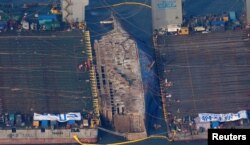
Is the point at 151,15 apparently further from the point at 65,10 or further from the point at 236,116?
the point at 236,116

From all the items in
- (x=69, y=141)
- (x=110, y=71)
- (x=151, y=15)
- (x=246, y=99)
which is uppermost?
(x=151, y=15)

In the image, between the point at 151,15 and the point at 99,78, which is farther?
the point at 151,15

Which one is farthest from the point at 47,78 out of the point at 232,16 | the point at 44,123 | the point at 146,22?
the point at 232,16

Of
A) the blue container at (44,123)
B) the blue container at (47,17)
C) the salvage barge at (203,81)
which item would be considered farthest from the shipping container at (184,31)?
the blue container at (44,123)

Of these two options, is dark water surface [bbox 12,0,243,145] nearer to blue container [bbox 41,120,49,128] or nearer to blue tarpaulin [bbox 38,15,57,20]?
blue tarpaulin [bbox 38,15,57,20]

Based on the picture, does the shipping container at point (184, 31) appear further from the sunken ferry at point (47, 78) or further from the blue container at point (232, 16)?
the sunken ferry at point (47, 78)

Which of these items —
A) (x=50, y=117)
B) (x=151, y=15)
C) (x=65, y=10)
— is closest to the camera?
(x=50, y=117)

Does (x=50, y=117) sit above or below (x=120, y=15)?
below

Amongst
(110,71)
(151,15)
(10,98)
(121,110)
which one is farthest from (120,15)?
(10,98)
